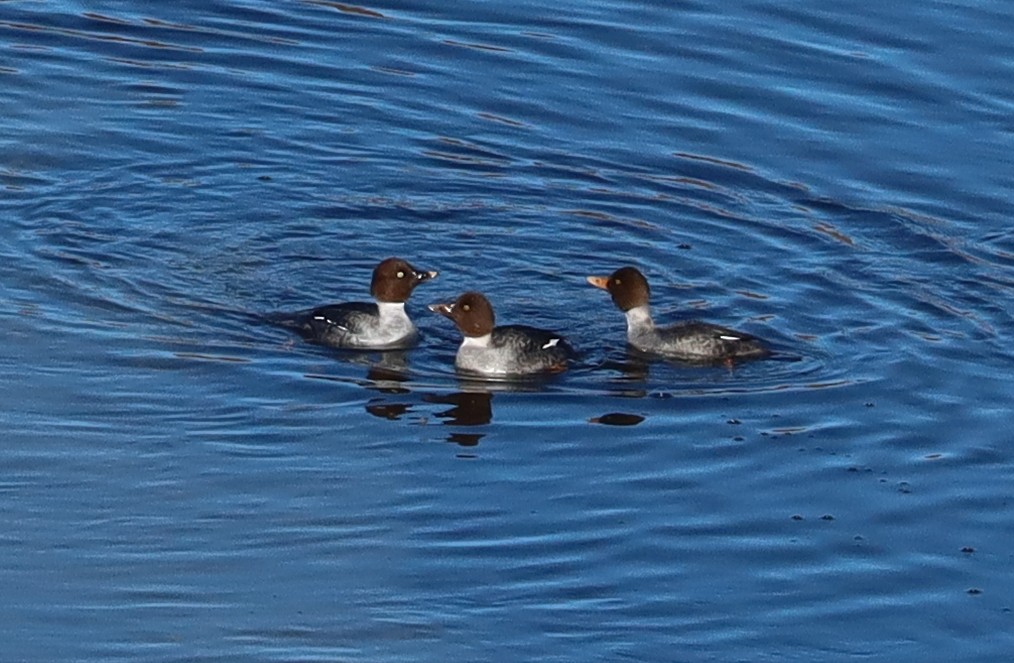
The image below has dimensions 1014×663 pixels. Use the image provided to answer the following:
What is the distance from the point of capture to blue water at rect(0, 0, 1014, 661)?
410 inches

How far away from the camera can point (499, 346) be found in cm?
1395

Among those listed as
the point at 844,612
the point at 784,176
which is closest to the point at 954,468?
the point at 844,612

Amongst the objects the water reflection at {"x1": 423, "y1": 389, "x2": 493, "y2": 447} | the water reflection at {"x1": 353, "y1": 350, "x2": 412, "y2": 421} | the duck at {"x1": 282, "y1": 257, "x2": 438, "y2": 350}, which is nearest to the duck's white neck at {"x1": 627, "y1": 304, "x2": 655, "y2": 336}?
the water reflection at {"x1": 423, "y1": 389, "x2": 493, "y2": 447}

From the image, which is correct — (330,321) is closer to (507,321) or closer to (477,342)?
(477,342)

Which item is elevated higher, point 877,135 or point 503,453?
point 877,135

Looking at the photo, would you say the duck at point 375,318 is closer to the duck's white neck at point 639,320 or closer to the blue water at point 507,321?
the blue water at point 507,321

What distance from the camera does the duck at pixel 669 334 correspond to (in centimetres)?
1399

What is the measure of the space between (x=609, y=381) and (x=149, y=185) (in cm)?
449

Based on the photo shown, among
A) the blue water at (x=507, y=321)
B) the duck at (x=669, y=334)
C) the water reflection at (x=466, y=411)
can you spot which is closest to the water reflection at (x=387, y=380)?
the blue water at (x=507, y=321)

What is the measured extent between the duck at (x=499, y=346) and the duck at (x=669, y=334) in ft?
1.63

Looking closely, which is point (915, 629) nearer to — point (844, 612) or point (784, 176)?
point (844, 612)

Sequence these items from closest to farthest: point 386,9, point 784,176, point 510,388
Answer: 1. point 510,388
2. point 784,176
3. point 386,9

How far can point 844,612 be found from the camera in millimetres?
10422

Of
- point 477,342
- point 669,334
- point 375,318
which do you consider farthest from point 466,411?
point 669,334
